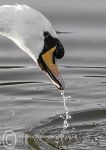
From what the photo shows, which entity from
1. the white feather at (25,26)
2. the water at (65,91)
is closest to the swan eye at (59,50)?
the white feather at (25,26)

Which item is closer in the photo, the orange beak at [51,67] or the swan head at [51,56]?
the swan head at [51,56]

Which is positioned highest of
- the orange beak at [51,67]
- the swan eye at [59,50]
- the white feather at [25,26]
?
the white feather at [25,26]

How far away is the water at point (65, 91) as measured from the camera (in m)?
9.85

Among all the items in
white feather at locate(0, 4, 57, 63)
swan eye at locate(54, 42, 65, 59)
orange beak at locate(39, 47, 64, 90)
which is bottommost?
orange beak at locate(39, 47, 64, 90)

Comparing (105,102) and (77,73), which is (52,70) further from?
(77,73)

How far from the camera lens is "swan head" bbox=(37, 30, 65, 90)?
957 cm

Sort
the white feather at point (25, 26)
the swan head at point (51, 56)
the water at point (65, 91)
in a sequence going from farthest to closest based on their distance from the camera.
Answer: the water at point (65, 91), the swan head at point (51, 56), the white feather at point (25, 26)

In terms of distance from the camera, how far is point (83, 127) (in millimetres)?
10219
